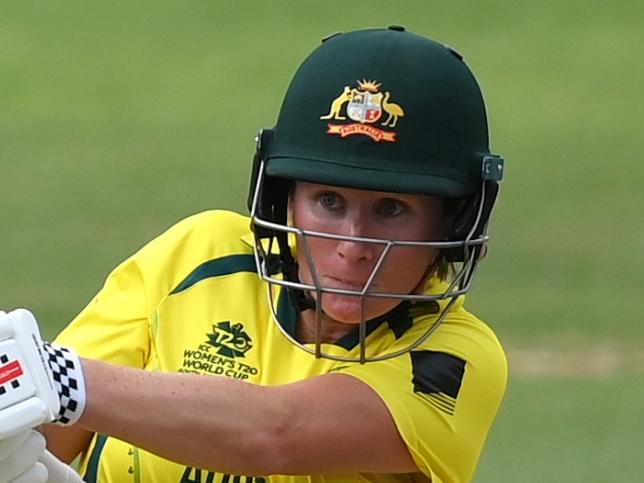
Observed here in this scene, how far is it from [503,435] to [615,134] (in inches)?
271

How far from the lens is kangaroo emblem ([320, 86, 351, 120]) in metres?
3.47

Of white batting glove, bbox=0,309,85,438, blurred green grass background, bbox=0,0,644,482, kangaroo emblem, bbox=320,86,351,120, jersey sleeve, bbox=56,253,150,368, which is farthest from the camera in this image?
blurred green grass background, bbox=0,0,644,482

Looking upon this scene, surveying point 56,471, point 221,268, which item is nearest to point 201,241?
point 221,268

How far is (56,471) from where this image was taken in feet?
9.77

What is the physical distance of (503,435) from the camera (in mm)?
7492

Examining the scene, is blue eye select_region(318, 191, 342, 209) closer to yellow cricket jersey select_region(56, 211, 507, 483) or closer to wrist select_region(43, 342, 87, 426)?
yellow cricket jersey select_region(56, 211, 507, 483)

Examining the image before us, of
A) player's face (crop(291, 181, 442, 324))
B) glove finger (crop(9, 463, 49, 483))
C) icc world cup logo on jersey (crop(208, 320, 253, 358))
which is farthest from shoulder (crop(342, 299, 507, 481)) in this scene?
glove finger (crop(9, 463, 49, 483))

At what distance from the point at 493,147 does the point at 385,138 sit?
9998 mm

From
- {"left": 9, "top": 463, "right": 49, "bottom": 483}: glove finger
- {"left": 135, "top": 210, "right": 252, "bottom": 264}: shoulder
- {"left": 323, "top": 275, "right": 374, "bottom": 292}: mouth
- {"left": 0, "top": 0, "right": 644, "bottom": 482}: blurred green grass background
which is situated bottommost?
{"left": 0, "top": 0, "right": 644, "bottom": 482}: blurred green grass background

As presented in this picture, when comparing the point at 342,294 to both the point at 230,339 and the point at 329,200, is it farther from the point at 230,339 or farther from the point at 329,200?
the point at 230,339

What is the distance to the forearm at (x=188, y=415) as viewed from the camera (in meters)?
2.96

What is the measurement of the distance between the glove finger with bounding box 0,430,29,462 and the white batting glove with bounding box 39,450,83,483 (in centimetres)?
16

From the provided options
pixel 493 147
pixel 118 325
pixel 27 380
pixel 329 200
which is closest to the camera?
pixel 27 380

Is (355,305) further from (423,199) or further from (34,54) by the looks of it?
(34,54)
